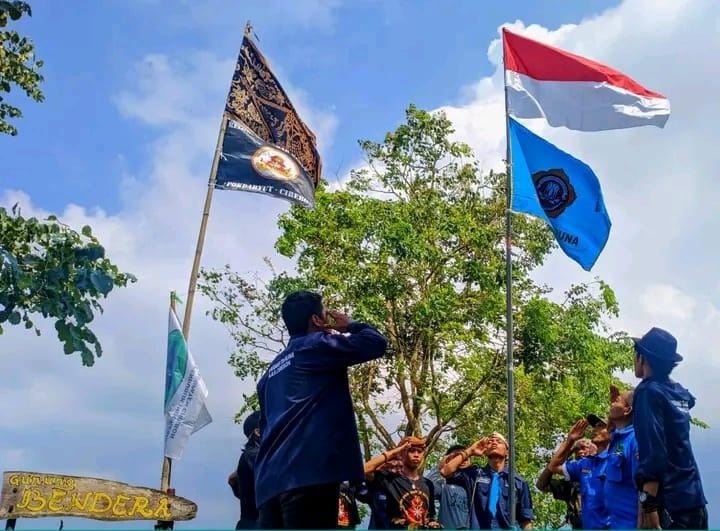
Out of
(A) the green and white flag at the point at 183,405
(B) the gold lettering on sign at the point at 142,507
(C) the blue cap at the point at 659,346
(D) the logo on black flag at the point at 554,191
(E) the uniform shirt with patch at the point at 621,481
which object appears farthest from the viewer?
(A) the green and white flag at the point at 183,405

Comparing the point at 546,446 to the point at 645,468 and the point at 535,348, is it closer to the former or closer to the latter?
the point at 535,348

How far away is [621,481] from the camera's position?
5.15m

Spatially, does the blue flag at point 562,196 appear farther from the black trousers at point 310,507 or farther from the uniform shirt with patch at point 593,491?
the black trousers at point 310,507

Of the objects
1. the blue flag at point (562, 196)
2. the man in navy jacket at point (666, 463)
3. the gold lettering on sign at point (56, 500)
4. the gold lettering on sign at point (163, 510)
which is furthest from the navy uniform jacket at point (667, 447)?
the gold lettering on sign at point (56, 500)

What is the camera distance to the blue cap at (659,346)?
431 cm

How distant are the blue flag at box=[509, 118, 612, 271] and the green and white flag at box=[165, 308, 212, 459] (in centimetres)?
396

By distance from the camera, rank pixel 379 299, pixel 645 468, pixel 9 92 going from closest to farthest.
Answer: pixel 645 468 < pixel 9 92 < pixel 379 299

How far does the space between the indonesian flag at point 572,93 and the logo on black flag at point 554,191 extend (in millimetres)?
751

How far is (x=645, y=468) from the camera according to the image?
13.3 ft

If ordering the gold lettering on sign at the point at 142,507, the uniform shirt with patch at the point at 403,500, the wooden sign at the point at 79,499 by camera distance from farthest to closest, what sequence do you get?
1. the gold lettering on sign at the point at 142,507
2. the wooden sign at the point at 79,499
3. the uniform shirt with patch at the point at 403,500

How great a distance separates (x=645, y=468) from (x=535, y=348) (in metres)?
12.5

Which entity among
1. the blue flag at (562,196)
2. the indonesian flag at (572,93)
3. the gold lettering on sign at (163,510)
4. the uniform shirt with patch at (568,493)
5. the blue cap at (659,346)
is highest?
the indonesian flag at (572,93)

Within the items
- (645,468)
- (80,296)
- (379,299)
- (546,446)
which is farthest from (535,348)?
(645,468)

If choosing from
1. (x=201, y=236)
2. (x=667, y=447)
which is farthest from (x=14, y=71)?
(x=667, y=447)
